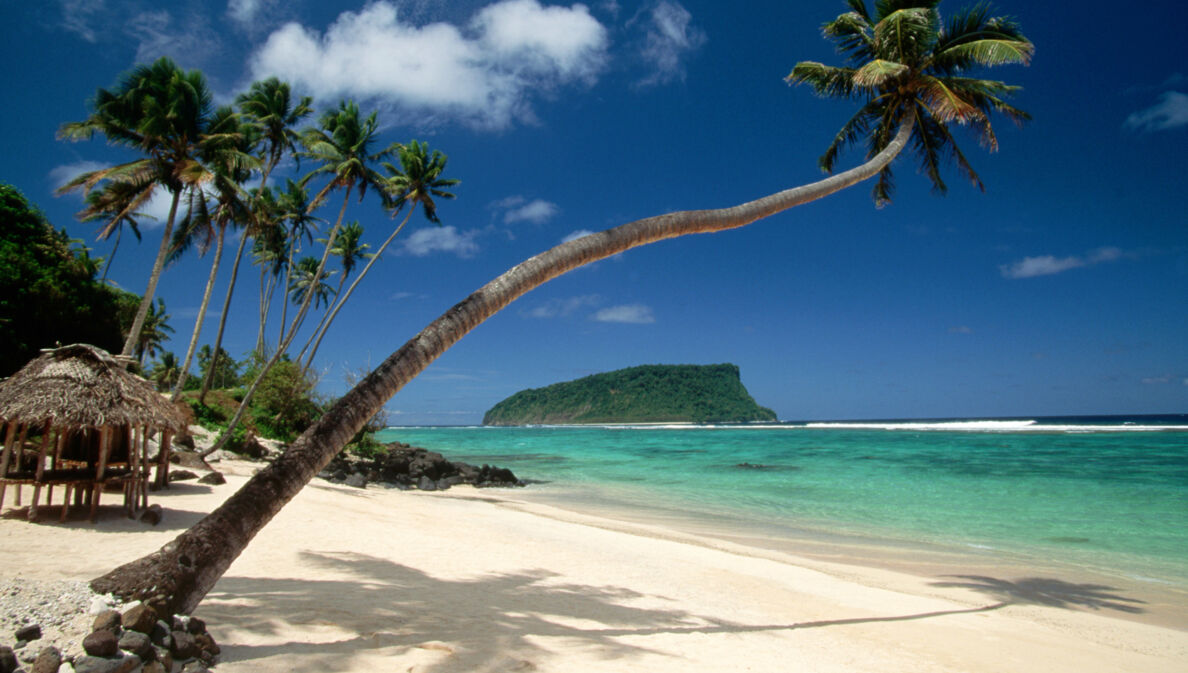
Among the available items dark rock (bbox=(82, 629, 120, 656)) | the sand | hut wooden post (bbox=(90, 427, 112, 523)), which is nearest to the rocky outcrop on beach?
dark rock (bbox=(82, 629, 120, 656))

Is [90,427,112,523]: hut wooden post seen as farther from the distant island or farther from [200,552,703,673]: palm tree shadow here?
the distant island

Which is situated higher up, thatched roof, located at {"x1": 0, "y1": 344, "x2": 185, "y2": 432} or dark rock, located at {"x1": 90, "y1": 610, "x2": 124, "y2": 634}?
thatched roof, located at {"x1": 0, "y1": 344, "x2": 185, "y2": 432}

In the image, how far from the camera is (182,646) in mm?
3291

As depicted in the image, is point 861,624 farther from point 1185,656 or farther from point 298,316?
point 298,316

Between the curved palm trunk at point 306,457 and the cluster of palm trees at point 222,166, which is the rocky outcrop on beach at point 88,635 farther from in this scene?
the cluster of palm trees at point 222,166

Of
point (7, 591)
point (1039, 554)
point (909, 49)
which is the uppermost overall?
point (909, 49)

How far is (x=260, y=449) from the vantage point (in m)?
19.2

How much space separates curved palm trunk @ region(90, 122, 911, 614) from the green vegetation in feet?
50.6

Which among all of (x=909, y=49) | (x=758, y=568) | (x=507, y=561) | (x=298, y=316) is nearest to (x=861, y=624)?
(x=758, y=568)

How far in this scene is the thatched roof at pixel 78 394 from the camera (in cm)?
732

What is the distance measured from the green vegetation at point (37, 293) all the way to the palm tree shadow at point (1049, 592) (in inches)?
803

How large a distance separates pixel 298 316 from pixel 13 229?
33.5 ft

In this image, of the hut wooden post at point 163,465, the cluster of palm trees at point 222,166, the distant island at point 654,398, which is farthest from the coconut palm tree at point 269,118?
the distant island at point 654,398

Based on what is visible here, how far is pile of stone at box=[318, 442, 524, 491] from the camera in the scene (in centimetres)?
1791
